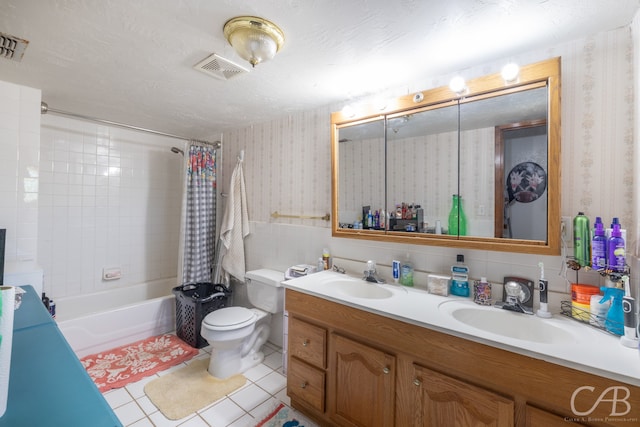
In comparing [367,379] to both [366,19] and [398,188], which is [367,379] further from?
[366,19]

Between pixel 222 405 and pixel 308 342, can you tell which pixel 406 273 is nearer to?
pixel 308 342

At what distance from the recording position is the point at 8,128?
1.96 meters

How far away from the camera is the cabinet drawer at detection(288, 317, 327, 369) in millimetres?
1643

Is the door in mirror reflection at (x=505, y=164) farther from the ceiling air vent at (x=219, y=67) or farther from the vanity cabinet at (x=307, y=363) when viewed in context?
the ceiling air vent at (x=219, y=67)

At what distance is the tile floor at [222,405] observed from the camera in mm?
1693

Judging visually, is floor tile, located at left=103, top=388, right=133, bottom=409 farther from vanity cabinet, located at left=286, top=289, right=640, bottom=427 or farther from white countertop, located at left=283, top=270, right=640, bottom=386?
white countertop, located at left=283, top=270, right=640, bottom=386

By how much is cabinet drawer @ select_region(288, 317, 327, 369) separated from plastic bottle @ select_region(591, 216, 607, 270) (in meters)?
1.32

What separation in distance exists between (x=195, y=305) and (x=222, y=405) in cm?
95

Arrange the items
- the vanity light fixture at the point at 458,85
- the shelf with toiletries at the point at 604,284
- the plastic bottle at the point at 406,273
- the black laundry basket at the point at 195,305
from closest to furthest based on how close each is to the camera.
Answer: the shelf with toiletries at the point at 604,284
the vanity light fixture at the point at 458,85
the plastic bottle at the point at 406,273
the black laundry basket at the point at 195,305

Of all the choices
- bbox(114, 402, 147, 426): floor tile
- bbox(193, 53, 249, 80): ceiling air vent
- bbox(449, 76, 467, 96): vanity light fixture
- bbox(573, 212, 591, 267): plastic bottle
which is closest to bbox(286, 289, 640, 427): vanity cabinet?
bbox(573, 212, 591, 267): plastic bottle

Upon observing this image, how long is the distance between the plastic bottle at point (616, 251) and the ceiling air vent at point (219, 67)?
6.52ft

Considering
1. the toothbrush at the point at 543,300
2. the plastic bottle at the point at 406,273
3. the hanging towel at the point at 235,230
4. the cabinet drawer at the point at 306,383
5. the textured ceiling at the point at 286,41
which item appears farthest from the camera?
the hanging towel at the point at 235,230

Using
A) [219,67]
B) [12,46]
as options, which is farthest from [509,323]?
[12,46]

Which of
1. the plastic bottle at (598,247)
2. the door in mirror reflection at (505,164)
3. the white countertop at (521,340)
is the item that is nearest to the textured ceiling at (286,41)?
the door in mirror reflection at (505,164)
